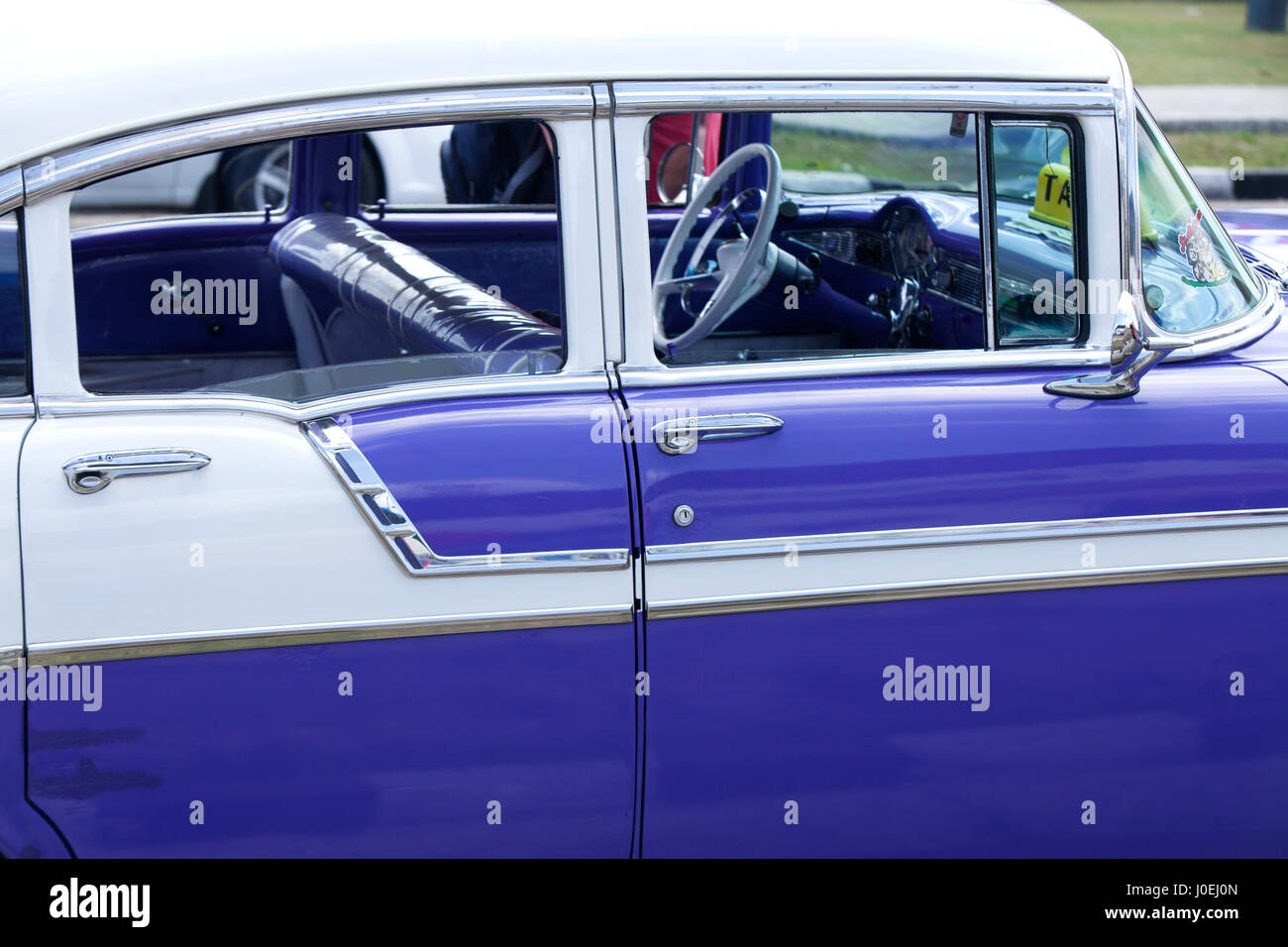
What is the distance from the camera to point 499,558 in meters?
2.00

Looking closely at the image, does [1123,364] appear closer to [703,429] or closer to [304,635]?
[703,429]

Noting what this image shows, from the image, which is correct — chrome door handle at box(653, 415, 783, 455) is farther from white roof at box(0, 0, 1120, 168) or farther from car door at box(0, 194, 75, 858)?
car door at box(0, 194, 75, 858)

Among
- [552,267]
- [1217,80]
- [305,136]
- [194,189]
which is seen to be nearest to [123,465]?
[305,136]

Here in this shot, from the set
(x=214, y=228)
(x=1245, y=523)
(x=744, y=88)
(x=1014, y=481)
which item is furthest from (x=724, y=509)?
(x=214, y=228)

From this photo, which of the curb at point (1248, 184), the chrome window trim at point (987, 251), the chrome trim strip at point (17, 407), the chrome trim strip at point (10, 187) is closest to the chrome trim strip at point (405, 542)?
the chrome trim strip at point (17, 407)

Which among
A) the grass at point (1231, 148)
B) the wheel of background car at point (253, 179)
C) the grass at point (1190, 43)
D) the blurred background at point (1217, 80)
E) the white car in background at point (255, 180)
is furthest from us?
the grass at point (1190, 43)

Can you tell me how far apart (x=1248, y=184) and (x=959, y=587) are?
8.45 meters

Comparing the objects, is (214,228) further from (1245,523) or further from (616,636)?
(1245,523)

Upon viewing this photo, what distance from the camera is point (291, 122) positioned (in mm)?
1985

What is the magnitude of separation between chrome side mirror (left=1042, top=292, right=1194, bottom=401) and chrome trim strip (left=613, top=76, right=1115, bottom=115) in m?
0.33

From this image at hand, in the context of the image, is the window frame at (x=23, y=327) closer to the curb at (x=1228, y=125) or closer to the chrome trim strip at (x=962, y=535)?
the chrome trim strip at (x=962, y=535)

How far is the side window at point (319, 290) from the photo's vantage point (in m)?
2.43

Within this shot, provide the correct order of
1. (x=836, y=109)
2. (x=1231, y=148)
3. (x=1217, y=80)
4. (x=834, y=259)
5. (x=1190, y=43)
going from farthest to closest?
(x=1190, y=43) < (x=1217, y=80) < (x=1231, y=148) < (x=834, y=259) < (x=836, y=109)

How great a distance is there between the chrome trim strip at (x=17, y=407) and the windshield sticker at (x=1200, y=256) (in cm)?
189
